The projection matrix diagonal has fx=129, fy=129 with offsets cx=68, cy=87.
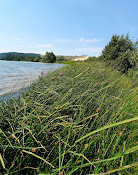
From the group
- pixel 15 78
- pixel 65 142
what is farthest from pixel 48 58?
pixel 65 142

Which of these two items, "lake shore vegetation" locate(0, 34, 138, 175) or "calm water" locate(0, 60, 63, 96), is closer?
"lake shore vegetation" locate(0, 34, 138, 175)

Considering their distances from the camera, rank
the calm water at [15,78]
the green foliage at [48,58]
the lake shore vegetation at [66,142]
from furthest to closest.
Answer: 1. the green foliage at [48,58]
2. the calm water at [15,78]
3. the lake shore vegetation at [66,142]

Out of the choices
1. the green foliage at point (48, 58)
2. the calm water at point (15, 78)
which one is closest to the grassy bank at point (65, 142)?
the calm water at point (15, 78)

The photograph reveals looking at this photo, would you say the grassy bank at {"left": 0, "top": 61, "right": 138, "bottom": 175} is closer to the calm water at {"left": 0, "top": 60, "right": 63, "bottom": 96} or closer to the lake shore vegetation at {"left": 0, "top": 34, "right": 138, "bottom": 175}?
the lake shore vegetation at {"left": 0, "top": 34, "right": 138, "bottom": 175}

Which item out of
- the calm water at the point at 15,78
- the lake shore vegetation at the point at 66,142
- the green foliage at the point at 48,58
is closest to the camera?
the lake shore vegetation at the point at 66,142

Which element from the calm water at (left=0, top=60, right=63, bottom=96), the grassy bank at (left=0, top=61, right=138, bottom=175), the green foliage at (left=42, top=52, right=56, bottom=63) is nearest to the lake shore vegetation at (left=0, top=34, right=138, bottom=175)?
the grassy bank at (left=0, top=61, right=138, bottom=175)

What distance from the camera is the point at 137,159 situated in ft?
3.97

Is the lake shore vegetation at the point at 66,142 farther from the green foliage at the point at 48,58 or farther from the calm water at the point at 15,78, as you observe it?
the green foliage at the point at 48,58

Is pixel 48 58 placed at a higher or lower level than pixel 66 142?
higher

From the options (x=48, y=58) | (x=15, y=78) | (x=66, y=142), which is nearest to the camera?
(x=66, y=142)

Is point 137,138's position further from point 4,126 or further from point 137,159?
point 4,126

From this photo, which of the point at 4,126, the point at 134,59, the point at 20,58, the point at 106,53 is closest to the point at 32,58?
the point at 20,58

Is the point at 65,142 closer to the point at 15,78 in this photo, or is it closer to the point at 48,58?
the point at 15,78

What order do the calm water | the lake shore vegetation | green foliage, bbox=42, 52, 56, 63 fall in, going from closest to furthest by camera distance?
the lake shore vegetation, the calm water, green foliage, bbox=42, 52, 56, 63
